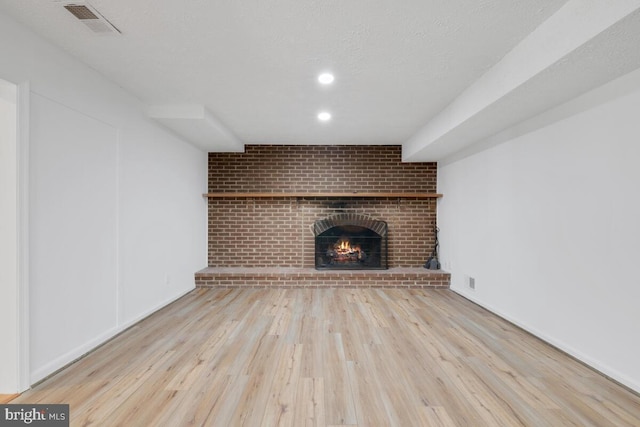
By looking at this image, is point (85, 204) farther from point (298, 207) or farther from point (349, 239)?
point (349, 239)

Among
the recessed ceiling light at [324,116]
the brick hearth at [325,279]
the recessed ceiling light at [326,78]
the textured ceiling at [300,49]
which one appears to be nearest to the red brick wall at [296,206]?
the brick hearth at [325,279]

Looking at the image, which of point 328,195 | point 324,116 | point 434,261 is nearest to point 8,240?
point 324,116

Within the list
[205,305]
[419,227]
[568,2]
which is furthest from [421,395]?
[419,227]

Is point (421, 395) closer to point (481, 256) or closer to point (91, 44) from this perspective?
point (481, 256)

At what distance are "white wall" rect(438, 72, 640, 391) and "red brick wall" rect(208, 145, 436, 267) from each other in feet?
4.82

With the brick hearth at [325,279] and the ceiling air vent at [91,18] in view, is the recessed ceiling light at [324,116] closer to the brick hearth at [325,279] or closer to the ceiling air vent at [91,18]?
Result: the ceiling air vent at [91,18]

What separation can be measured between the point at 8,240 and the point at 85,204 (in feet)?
1.93

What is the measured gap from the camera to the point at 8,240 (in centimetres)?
177

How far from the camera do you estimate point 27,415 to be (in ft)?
5.32

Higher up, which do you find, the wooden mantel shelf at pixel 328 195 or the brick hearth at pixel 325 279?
the wooden mantel shelf at pixel 328 195

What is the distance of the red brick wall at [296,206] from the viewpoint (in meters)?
4.91

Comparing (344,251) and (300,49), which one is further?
(344,251)

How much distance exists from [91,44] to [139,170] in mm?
1256

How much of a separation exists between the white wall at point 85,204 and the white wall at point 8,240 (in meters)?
0.09
